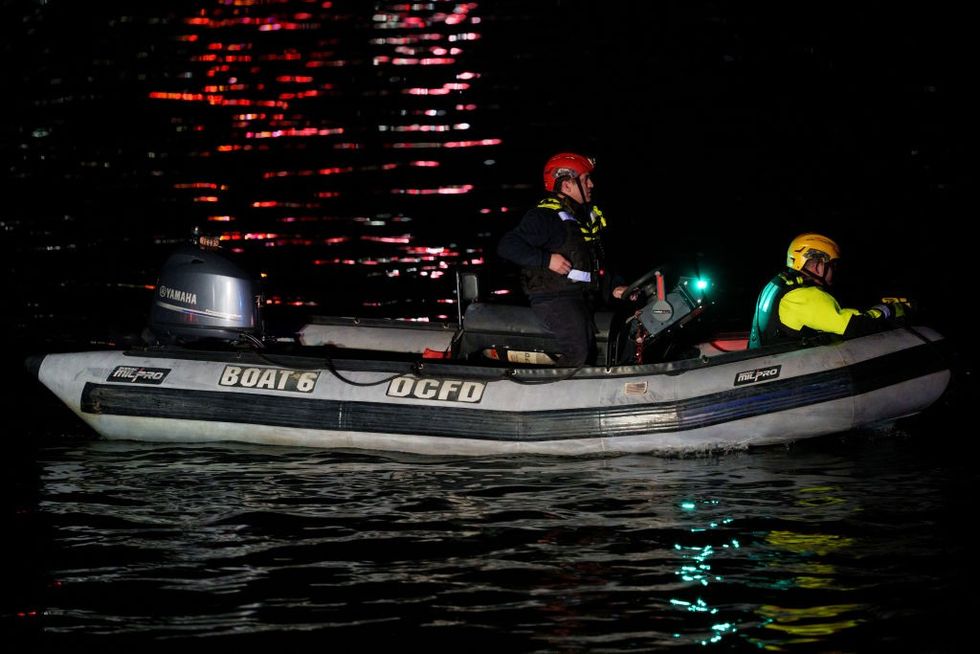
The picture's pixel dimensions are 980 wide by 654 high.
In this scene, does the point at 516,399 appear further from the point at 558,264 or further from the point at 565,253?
the point at 565,253

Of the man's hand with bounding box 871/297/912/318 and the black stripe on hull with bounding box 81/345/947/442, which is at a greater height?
the man's hand with bounding box 871/297/912/318

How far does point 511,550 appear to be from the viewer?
7.27 metres

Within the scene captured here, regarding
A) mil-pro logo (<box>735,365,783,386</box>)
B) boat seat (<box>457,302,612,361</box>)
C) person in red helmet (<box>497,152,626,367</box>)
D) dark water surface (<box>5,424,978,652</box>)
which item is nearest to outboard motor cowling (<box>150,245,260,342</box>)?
dark water surface (<box>5,424,978,652</box>)

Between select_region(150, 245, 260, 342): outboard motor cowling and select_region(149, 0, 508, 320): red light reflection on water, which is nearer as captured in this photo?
select_region(150, 245, 260, 342): outboard motor cowling

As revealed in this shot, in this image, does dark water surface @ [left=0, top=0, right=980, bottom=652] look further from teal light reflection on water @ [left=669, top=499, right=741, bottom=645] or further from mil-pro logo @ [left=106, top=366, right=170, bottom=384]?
mil-pro logo @ [left=106, top=366, right=170, bottom=384]

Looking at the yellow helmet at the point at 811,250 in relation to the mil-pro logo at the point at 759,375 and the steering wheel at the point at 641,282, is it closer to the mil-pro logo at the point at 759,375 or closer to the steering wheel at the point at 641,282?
the mil-pro logo at the point at 759,375

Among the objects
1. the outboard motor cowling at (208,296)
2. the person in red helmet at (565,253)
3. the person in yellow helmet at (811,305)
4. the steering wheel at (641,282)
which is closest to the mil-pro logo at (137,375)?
the outboard motor cowling at (208,296)

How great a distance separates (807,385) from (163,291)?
4843 millimetres

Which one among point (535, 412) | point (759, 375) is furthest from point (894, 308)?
point (535, 412)

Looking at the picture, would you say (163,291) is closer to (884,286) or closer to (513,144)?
(884,286)

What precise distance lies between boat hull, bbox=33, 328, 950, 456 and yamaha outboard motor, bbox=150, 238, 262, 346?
20 centimetres

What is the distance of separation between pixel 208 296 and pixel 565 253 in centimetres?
272

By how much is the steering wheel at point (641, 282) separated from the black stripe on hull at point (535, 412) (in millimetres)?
792

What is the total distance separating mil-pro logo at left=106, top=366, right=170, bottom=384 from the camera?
33.8 ft
